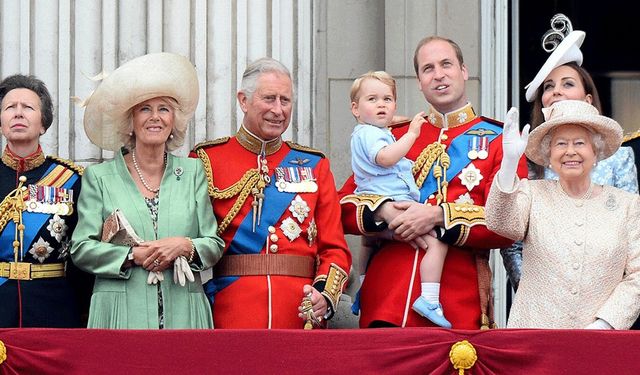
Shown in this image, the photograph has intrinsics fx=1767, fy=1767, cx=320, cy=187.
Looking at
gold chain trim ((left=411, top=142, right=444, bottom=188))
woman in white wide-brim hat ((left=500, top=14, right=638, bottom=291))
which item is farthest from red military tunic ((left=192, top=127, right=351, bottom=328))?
woman in white wide-brim hat ((left=500, top=14, right=638, bottom=291))

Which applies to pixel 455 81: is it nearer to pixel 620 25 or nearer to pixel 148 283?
pixel 148 283

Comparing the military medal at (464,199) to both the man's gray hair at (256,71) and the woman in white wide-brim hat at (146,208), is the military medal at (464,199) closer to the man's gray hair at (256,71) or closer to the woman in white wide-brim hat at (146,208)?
the man's gray hair at (256,71)

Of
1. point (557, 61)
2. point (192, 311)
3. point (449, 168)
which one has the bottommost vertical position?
point (192, 311)

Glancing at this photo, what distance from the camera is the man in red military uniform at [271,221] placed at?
6.86 metres

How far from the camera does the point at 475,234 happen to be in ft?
22.5

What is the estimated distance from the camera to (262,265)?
6.91m

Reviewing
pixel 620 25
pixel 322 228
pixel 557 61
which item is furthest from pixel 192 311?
pixel 620 25

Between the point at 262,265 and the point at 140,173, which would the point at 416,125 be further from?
the point at 140,173

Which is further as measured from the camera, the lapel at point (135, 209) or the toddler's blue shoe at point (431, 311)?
the toddler's blue shoe at point (431, 311)

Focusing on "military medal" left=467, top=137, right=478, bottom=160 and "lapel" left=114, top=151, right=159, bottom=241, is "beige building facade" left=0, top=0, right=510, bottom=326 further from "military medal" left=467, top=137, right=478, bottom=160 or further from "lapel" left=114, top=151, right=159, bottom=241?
"lapel" left=114, top=151, right=159, bottom=241

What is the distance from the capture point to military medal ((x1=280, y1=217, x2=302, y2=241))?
6.95 meters

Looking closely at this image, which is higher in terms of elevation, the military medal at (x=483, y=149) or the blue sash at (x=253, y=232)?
the military medal at (x=483, y=149)

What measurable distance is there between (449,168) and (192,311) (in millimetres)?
1208

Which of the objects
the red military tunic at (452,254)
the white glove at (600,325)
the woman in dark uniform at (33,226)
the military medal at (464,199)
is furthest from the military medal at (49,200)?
the white glove at (600,325)
